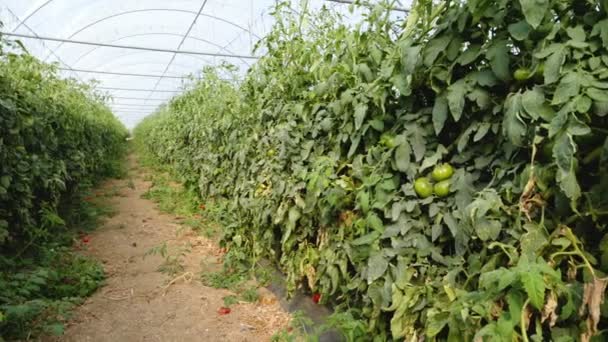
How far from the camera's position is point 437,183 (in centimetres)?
139

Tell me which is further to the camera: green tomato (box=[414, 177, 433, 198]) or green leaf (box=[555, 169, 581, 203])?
green tomato (box=[414, 177, 433, 198])

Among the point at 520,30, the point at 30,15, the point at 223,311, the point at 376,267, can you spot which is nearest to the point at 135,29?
the point at 30,15

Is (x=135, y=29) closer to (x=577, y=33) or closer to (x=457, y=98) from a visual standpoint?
(x=457, y=98)

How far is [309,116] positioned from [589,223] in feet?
5.03

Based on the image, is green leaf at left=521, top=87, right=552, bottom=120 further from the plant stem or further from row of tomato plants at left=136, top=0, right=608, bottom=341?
the plant stem

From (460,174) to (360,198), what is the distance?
45cm

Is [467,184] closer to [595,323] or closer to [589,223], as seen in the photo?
[589,223]

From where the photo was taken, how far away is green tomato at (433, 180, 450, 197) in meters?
1.35

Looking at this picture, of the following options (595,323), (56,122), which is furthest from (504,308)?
(56,122)

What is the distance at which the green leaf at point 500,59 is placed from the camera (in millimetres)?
1146

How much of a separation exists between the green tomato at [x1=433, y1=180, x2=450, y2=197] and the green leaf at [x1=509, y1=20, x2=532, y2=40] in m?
0.50

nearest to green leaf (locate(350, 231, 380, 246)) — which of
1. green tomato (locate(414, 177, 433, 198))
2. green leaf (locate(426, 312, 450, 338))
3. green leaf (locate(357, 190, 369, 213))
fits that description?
green leaf (locate(357, 190, 369, 213))

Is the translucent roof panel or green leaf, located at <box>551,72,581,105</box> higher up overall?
the translucent roof panel

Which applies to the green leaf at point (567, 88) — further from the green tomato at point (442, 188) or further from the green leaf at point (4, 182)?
the green leaf at point (4, 182)
